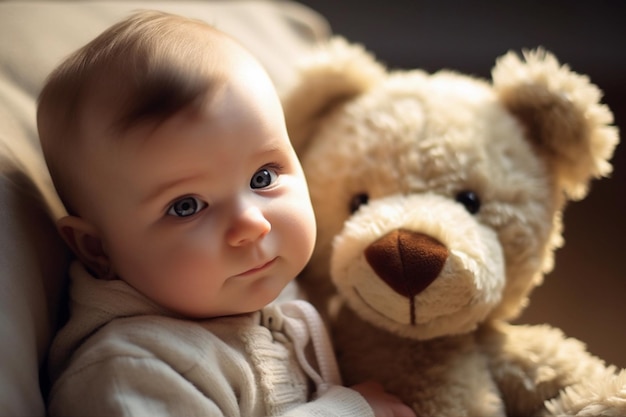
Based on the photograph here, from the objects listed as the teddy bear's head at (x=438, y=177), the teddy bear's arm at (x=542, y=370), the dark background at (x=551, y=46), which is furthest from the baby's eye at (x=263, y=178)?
the dark background at (x=551, y=46)

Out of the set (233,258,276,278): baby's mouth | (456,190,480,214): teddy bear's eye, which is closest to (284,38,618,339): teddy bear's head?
(456,190,480,214): teddy bear's eye

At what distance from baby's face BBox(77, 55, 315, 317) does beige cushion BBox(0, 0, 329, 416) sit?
8 cm

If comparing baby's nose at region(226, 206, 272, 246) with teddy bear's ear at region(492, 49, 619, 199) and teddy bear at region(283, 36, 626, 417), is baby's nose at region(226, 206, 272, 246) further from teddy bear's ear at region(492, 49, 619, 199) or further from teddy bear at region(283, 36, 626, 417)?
teddy bear's ear at region(492, 49, 619, 199)

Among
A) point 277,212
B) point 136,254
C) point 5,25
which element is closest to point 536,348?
point 277,212

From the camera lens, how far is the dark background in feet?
3.78

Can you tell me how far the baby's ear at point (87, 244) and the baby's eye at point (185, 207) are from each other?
97 millimetres

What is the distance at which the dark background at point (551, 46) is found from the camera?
3.78 feet

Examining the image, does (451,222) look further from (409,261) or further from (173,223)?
(173,223)

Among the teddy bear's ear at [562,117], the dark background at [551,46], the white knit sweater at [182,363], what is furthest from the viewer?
the dark background at [551,46]

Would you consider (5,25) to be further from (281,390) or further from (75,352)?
(281,390)

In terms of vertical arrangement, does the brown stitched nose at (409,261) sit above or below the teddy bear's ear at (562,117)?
below

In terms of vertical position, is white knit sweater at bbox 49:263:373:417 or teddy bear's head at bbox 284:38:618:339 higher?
teddy bear's head at bbox 284:38:618:339

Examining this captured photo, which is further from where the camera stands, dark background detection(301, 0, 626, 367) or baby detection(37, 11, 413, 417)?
dark background detection(301, 0, 626, 367)

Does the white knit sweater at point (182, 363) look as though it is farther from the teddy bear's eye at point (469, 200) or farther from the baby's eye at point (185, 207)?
the teddy bear's eye at point (469, 200)
